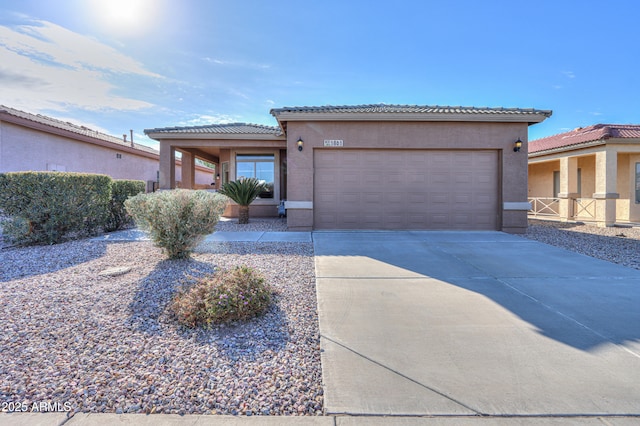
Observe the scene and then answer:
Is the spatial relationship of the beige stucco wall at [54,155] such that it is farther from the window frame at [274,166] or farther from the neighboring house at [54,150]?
the window frame at [274,166]

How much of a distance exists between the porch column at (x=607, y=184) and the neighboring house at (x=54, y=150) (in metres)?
21.8

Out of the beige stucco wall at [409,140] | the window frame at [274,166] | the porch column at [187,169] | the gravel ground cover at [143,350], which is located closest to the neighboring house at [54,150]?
the porch column at [187,169]

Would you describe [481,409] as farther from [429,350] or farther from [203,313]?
[203,313]

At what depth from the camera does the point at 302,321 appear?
369 centimetres

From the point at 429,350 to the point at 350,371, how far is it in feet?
2.88

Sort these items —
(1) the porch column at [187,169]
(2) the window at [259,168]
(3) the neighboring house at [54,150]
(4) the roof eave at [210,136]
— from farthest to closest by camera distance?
1. (1) the porch column at [187,169]
2. (2) the window at [259,168]
3. (4) the roof eave at [210,136]
4. (3) the neighboring house at [54,150]

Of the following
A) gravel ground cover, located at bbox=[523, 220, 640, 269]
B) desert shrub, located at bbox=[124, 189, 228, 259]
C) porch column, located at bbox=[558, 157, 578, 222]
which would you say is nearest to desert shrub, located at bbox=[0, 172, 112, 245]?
desert shrub, located at bbox=[124, 189, 228, 259]

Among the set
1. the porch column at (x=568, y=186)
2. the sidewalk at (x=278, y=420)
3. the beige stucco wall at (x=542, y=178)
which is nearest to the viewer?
the sidewalk at (x=278, y=420)

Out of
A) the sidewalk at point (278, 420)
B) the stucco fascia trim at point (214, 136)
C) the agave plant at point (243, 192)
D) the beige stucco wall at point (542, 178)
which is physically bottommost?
the sidewalk at point (278, 420)

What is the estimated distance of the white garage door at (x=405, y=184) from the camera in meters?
10.4

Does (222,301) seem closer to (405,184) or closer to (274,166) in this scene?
(405,184)

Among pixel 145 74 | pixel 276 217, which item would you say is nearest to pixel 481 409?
pixel 276 217

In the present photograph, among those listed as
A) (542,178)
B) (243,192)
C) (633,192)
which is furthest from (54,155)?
(633,192)

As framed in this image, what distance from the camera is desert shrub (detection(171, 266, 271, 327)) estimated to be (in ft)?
11.5
